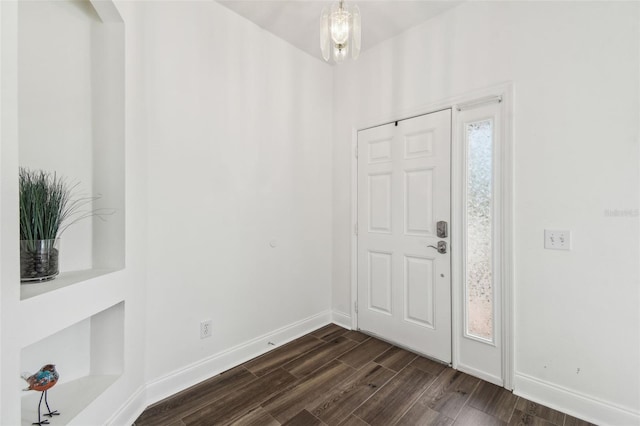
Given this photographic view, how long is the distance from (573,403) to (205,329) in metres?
2.42

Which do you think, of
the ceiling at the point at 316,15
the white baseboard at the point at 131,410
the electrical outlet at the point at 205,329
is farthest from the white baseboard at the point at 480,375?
the ceiling at the point at 316,15

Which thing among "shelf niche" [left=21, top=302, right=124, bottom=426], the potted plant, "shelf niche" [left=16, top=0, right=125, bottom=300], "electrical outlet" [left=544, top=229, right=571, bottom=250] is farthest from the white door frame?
the potted plant

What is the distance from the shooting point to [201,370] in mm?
2002

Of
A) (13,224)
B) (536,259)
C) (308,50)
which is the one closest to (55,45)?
(13,224)

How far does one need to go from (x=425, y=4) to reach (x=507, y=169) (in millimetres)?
1402

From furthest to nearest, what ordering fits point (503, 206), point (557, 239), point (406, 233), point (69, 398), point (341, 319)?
point (341, 319), point (406, 233), point (503, 206), point (557, 239), point (69, 398)

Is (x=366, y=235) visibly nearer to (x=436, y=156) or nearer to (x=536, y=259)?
(x=436, y=156)

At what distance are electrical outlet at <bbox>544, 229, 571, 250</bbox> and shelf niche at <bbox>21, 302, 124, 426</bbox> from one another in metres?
2.60

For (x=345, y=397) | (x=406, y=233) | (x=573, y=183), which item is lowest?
(x=345, y=397)

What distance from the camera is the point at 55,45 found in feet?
4.66

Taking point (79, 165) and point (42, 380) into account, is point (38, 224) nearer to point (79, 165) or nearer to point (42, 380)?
point (79, 165)

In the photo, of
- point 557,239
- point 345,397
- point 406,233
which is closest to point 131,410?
point 345,397

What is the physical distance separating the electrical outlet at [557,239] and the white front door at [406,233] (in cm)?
61

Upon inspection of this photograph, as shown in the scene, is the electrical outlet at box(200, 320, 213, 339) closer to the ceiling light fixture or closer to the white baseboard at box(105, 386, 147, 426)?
the white baseboard at box(105, 386, 147, 426)
